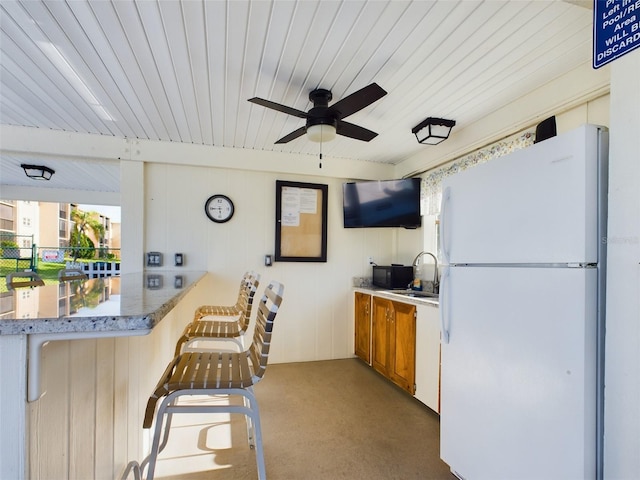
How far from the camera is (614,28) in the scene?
1.19 m

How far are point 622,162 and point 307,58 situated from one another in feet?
5.24

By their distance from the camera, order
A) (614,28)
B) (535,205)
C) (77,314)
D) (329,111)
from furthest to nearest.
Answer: (329,111) → (535,205) → (614,28) → (77,314)

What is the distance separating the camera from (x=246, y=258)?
352 centimetres

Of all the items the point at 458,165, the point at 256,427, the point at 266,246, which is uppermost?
the point at 458,165

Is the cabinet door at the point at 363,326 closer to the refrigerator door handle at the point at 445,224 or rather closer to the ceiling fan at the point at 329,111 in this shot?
the refrigerator door handle at the point at 445,224

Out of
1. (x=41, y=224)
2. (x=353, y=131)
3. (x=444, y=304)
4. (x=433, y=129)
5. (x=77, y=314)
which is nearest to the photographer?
(x=77, y=314)

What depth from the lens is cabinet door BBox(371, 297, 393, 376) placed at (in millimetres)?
3084

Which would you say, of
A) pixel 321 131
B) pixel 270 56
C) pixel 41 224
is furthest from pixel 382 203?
pixel 41 224

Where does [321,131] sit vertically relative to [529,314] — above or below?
above

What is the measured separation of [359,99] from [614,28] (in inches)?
44.2

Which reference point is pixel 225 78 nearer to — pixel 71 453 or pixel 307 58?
pixel 307 58

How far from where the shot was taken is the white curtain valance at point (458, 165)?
2.42 m

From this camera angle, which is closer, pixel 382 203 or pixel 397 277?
pixel 397 277

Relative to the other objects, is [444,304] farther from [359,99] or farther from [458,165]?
[458,165]
